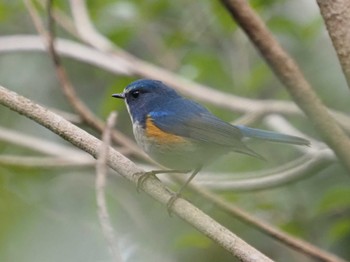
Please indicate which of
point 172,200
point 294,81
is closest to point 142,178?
point 172,200

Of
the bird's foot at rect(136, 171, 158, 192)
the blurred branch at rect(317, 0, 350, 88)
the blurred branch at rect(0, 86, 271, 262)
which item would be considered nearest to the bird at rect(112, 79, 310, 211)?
the bird's foot at rect(136, 171, 158, 192)

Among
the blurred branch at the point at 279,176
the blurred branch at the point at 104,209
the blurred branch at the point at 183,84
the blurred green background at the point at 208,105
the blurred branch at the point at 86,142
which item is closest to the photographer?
the blurred branch at the point at 104,209

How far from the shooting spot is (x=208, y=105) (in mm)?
4238

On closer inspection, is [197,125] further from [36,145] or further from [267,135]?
[36,145]

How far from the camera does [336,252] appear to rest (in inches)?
172

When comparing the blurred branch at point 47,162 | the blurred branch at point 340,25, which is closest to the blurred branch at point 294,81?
the blurred branch at point 340,25

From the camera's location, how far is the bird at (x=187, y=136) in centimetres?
304

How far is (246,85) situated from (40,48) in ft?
3.86

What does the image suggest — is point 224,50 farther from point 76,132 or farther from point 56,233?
point 56,233

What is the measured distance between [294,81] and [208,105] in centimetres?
158

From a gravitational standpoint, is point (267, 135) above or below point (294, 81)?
below

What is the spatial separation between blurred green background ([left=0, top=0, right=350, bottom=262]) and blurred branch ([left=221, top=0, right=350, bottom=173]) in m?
0.70

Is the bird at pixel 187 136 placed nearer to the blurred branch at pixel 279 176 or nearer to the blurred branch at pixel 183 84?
the blurred branch at pixel 279 176

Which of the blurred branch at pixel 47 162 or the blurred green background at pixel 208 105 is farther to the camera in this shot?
the blurred branch at pixel 47 162
